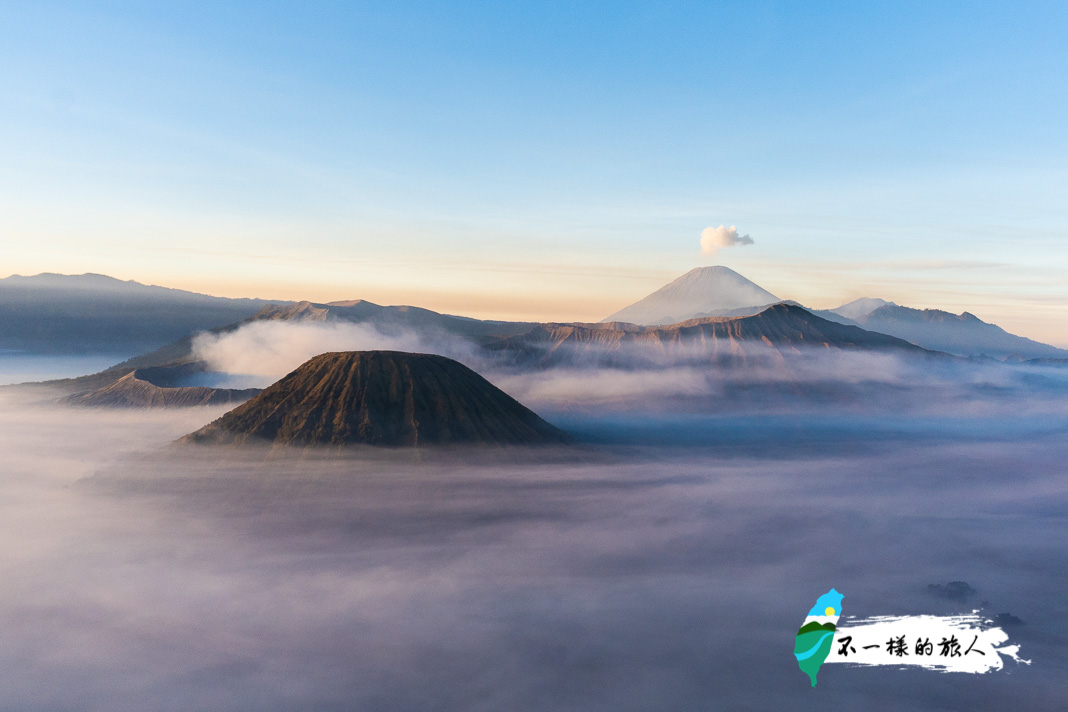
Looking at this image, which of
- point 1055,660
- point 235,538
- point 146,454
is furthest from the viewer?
point 146,454

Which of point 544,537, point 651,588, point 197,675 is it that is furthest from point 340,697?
point 544,537

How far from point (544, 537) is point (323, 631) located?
179ft

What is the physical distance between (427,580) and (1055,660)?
284ft

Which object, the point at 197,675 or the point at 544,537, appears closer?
the point at 197,675

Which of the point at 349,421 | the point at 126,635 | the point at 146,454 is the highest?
the point at 349,421

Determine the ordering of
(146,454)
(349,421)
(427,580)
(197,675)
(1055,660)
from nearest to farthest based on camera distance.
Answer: (197,675), (1055,660), (427,580), (349,421), (146,454)

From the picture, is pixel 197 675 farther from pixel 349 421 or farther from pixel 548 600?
pixel 349 421

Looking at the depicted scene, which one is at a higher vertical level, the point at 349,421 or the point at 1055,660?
the point at 349,421

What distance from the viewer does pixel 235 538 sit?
424 ft

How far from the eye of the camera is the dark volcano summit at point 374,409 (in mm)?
150375

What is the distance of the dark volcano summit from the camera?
5920 inches

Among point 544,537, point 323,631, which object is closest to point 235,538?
point 323,631

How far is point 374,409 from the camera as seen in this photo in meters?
155

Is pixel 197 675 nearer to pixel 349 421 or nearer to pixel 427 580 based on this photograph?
pixel 427 580
